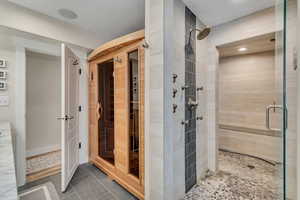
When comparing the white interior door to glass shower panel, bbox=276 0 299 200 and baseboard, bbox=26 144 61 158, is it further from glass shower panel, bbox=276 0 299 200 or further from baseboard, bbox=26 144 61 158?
glass shower panel, bbox=276 0 299 200

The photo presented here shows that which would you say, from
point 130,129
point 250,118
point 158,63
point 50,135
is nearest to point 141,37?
point 158,63

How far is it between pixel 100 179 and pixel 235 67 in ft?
11.4

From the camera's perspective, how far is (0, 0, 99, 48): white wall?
5.82 feet

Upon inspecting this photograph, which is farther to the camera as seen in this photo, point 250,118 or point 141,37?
point 250,118

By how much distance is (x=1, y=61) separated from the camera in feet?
6.36

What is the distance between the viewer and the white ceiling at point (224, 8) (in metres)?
1.65

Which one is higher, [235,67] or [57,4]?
[57,4]

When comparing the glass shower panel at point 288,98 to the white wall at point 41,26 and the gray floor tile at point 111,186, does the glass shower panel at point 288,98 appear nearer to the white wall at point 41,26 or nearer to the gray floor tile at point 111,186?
the gray floor tile at point 111,186

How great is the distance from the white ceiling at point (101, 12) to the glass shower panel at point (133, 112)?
2.20ft

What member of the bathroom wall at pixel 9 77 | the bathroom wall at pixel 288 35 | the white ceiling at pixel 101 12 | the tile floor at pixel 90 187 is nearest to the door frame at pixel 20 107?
the bathroom wall at pixel 9 77

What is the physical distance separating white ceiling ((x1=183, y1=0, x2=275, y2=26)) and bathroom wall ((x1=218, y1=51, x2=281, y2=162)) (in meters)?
1.48

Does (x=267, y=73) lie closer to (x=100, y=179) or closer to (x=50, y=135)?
(x=100, y=179)

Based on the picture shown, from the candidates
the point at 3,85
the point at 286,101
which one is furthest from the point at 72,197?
the point at 286,101

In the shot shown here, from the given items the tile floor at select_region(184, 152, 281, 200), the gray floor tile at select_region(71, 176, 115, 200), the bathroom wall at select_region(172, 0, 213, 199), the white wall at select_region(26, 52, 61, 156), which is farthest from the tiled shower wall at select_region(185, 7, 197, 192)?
the white wall at select_region(26, 52, 61, 156)
